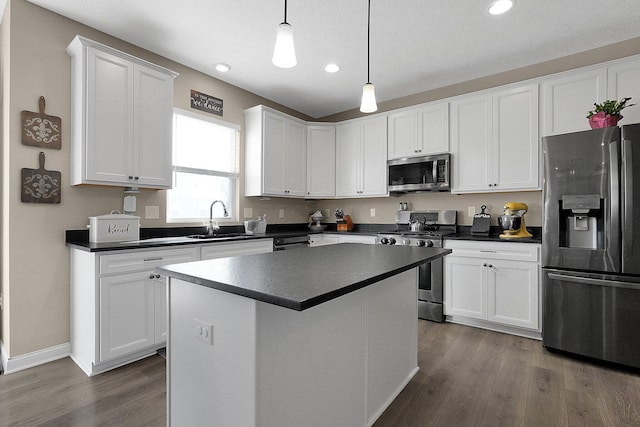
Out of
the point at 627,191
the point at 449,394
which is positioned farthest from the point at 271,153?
the point at 627,191

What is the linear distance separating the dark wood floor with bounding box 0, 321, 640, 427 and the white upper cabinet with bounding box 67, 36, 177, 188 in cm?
147

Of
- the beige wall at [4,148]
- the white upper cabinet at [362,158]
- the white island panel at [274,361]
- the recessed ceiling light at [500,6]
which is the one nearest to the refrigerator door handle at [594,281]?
the white island panel at [274,361]

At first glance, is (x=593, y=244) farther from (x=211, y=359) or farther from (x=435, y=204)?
(x=211, y=359)

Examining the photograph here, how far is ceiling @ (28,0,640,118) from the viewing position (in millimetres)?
2504

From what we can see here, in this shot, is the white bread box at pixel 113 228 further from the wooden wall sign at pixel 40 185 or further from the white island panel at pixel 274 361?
the white island panel at pixel 274 361

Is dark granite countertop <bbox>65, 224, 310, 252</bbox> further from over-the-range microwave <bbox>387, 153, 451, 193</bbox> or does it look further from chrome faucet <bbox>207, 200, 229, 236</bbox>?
over-the-range microwave <bbox>387, 153, 451, 193</bbox>

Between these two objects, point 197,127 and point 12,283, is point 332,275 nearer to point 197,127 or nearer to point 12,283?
point 12,283

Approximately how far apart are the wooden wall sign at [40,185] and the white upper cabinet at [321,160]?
9.45ft

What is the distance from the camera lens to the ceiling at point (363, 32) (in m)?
2.50

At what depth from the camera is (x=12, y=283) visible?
7.79 ft

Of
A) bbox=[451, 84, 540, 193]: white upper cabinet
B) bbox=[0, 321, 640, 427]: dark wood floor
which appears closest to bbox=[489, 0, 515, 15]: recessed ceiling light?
bbox=[451, 84, 540, 193]: white upper cabinet

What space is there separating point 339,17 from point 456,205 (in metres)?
2.53

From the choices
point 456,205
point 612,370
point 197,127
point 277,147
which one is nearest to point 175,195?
point 197,127

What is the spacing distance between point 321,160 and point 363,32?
2.09 meters
